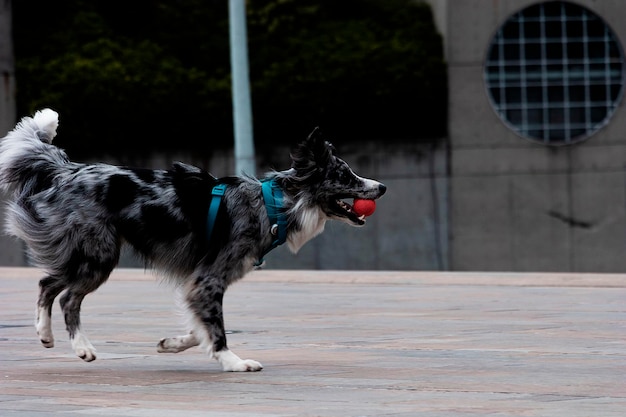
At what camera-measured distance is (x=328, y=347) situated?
35.7ft

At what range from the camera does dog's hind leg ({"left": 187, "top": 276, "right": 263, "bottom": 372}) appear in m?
9.40

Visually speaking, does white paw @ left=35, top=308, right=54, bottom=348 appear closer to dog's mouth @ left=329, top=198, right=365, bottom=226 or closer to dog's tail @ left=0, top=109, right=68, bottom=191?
dog's tail @ left=0, top=109, right=68, bottom=191

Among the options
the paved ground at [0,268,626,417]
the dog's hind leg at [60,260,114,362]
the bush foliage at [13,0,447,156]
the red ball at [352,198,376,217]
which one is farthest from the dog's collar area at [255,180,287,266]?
the bush foliage at [13,0,447,156]

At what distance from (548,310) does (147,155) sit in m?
19.1

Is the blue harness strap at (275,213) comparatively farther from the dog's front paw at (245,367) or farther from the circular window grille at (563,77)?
the circular window grille at (563,77)

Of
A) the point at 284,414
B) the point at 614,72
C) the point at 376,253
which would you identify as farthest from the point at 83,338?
the point at 614,72

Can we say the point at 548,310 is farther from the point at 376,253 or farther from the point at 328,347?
the point at 376,253

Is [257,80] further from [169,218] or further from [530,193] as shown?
[169,218]

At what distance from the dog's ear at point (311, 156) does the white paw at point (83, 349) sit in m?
1.91

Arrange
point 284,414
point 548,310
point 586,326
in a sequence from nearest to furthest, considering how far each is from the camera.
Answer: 1. point 284,414
2. point 586,326
3. point 548,310

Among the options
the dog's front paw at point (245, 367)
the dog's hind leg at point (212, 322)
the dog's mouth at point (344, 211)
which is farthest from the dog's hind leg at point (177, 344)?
the dog's mouth at point (344, 211)

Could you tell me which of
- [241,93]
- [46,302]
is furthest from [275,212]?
[241,93]

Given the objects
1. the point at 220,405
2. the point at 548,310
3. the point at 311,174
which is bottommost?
the point at 548,310

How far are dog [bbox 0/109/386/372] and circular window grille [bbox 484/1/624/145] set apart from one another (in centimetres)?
2210
